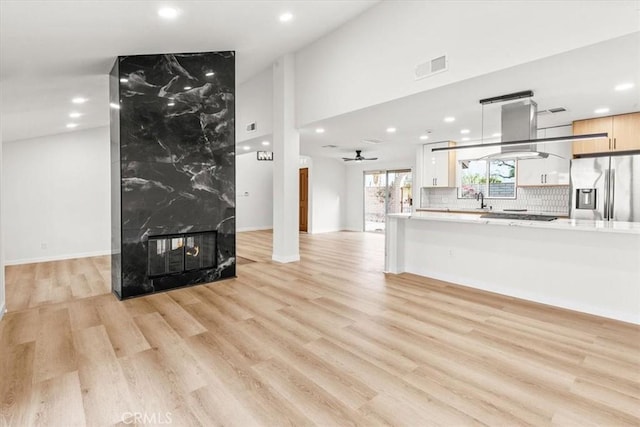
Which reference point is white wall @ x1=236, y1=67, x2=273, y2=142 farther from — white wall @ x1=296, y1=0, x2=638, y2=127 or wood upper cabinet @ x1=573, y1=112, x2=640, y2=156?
wood upper cabinet @ x1=573, y1=112, x2=640, y2=156

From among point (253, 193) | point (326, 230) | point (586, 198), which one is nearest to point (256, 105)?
point (253, 193)

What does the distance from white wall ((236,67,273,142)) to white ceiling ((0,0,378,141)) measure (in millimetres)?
1239

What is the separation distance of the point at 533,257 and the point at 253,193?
9.19m

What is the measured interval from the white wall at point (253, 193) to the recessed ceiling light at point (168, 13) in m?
7.63

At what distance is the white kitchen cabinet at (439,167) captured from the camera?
8148 mm

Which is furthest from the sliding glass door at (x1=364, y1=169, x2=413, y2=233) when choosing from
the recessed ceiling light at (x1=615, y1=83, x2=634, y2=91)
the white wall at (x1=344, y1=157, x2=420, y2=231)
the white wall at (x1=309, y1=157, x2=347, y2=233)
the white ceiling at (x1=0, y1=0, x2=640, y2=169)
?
the recessed ceiling light at (x1=615, y1=83, x2=634, y2=91)

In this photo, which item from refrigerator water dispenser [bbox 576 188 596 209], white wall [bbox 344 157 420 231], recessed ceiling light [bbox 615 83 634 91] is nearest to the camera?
recessed ceiling light [bbox 615 83 634 91]

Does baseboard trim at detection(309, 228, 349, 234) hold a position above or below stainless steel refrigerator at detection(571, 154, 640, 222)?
below

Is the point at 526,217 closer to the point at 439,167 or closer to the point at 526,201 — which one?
the point at 526,201

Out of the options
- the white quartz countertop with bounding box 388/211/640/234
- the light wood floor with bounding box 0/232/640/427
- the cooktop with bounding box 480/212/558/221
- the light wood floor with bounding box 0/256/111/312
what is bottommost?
the light wood floor with bounding box 0/232/640/427

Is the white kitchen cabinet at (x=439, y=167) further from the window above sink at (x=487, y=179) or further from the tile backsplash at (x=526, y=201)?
the tile backsplash at (x=526, y=201)

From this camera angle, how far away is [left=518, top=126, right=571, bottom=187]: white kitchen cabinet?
20.8 ft

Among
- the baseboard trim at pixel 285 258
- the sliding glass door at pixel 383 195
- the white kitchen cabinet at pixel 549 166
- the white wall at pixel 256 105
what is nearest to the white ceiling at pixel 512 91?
the white kitchen cabinet at pixel 549 166

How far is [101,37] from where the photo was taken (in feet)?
11.2
